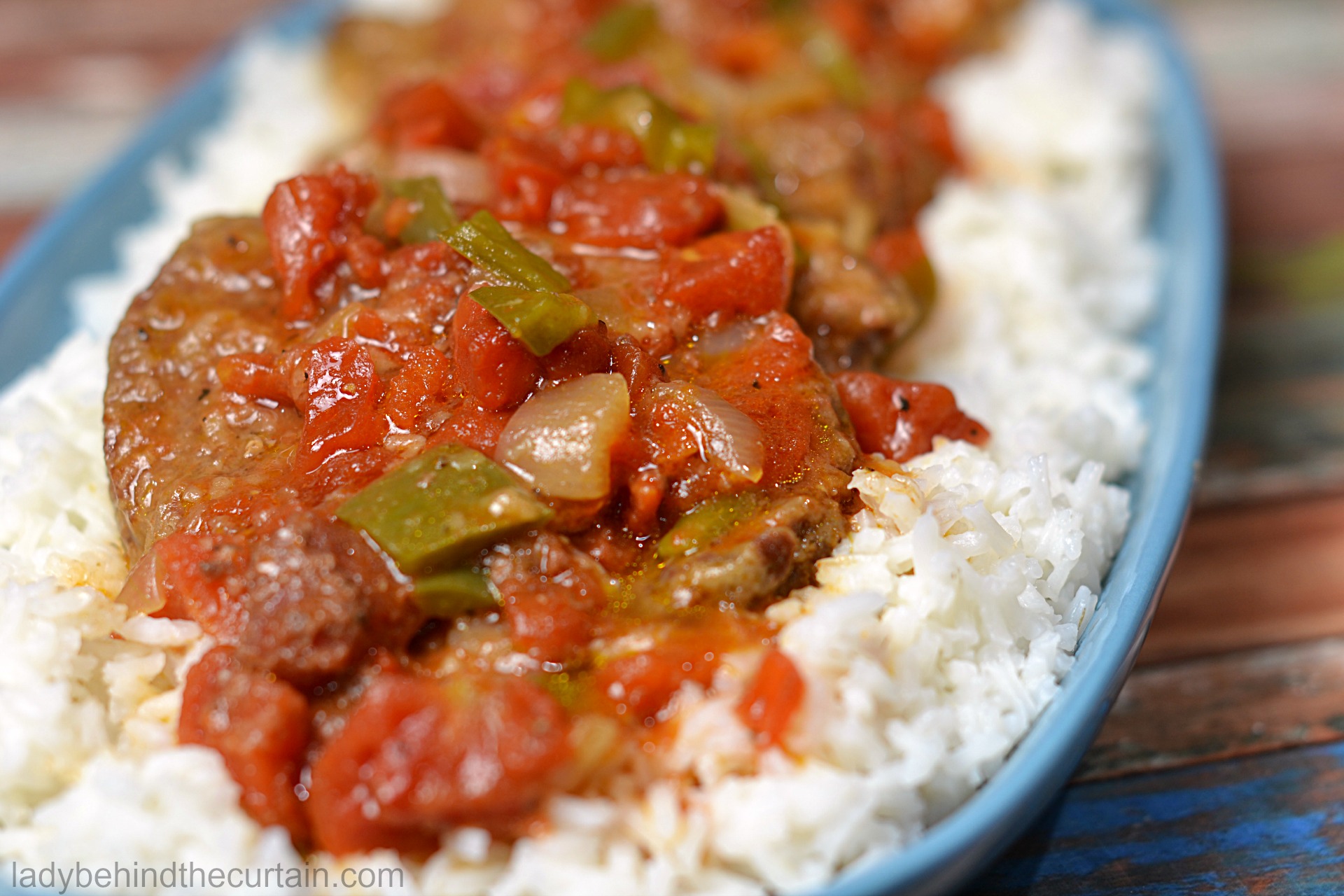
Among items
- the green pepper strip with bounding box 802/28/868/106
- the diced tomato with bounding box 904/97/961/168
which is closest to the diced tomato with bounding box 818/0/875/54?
the green pepper strip with bounding box 802/28/868/106

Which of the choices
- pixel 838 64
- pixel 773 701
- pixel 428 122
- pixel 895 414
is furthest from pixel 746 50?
pixel 773 701

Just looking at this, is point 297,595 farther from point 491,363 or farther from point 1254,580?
point 1254,580

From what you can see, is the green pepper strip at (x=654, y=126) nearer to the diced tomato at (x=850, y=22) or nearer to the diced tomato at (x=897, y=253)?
the diced tomato at (x=897, y=253)

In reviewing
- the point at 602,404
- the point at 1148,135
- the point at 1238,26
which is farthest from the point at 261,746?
the point at 1238,26

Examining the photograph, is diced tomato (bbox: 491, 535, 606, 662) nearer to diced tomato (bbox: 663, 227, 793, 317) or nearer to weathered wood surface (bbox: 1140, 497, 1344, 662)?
diced tomato (bbox: 663, 227, 793, 317)

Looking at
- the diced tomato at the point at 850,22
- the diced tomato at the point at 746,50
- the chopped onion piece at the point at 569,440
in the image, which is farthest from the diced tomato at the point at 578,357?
the diced tomato at the point at 850,22
